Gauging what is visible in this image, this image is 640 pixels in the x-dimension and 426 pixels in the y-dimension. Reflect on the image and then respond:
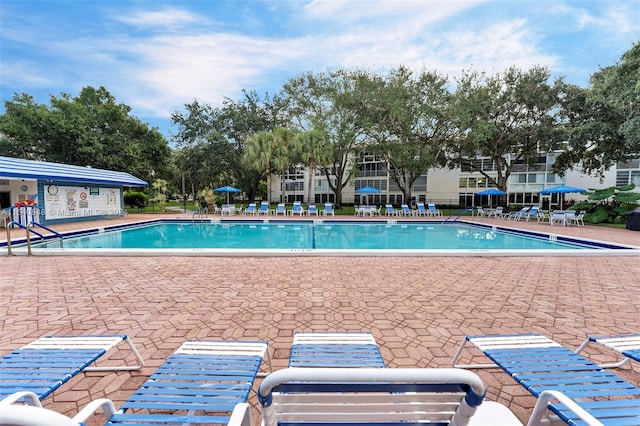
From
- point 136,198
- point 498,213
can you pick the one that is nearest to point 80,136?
point 136,198

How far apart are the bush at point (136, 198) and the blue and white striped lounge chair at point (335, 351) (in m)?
33.0

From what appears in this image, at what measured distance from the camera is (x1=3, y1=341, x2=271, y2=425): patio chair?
1.53 m

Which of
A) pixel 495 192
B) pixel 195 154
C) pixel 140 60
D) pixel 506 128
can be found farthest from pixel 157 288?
pixel 195 154

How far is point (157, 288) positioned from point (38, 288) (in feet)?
5.95

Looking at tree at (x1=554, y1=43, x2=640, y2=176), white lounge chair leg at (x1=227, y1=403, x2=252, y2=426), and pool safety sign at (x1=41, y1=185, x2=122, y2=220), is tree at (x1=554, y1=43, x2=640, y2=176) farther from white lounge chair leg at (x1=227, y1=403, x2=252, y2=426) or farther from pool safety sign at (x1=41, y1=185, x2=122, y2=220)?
pool safety sign at (x1=41, y1=185, x2=122, y2=220)

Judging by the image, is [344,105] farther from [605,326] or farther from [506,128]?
[605,326]

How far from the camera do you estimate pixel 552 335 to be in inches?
132

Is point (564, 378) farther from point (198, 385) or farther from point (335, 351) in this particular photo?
point (198, 385)

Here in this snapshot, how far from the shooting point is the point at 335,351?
7.41 ft

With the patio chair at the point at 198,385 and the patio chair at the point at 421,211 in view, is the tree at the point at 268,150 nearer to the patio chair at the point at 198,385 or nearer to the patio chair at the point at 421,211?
the patio chair at the point at 421,211

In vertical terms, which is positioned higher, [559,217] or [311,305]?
[559,217]

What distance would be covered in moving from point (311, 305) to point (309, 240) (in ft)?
26.9

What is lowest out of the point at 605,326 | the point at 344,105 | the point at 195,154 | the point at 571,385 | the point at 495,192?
the point at 605,326

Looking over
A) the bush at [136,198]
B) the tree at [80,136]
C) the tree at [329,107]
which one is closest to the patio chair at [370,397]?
the tree at [329,107]
